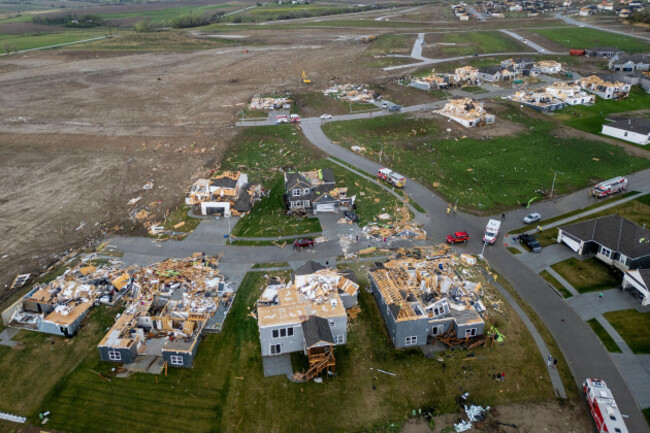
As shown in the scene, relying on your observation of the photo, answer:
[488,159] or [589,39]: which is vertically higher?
[589,39]

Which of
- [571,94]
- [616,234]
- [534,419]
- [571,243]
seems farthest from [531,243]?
[571,94]

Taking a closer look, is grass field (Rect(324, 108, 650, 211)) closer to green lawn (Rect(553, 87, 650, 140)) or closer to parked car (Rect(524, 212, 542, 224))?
parked car (Rect(524, 212, 542, 224))

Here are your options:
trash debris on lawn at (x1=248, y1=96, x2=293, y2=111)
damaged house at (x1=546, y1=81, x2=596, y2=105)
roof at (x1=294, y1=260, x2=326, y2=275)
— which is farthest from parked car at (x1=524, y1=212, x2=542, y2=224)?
trash debris on lawn at (x1=248, y1=96, x2=293, y2=111)

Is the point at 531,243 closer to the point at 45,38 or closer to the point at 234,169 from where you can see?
Result: the point at 234,169

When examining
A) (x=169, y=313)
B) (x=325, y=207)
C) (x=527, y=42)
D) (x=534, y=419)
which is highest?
(x=527, y=42)

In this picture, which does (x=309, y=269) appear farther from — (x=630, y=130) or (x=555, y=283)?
(x=630, y=130)

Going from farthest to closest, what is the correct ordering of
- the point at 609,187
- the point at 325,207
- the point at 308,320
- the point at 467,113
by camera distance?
the point at 467,113 → the point at 609,187 → the point at 325,207 → the point at 308,320

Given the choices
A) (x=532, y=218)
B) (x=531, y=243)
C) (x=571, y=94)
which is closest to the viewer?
(x=531, y=243)

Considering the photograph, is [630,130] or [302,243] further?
[630,130]

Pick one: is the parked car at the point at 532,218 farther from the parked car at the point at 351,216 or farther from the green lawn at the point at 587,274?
the parked car at the point at 351,216
